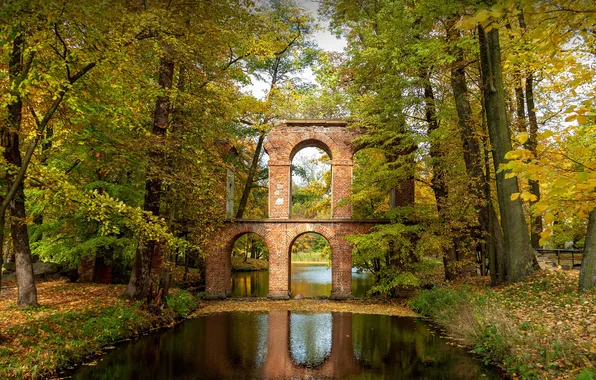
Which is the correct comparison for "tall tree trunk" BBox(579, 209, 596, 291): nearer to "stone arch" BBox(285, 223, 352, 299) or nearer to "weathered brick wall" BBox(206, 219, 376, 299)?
"weathered brick wall" BBox(206, 219, 376, 299)

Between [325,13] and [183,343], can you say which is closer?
[183,343]

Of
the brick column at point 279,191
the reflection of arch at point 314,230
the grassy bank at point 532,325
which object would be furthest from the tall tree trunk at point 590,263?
the brick column at point 279,191

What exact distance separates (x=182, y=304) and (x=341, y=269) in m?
7.24

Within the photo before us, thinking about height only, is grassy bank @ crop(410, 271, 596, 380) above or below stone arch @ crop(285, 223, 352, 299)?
below

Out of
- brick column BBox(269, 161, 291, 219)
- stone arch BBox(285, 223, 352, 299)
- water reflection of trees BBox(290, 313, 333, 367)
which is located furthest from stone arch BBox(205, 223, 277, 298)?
water reflection of trees BBox(290, 313, 333, 367)

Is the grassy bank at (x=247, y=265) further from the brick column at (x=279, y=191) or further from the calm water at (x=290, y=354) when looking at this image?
the calm water at (x=290, y=354)

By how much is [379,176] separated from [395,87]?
127 inches

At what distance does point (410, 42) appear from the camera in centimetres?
1327

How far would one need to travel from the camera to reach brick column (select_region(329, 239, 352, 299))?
57.9 ft

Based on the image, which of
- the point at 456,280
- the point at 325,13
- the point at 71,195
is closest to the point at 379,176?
the point at 456,280

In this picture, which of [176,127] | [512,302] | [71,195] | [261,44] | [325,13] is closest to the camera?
[71,195]

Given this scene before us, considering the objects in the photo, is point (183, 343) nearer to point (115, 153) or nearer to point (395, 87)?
point (115, 153)

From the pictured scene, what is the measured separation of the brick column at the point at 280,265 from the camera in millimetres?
18000

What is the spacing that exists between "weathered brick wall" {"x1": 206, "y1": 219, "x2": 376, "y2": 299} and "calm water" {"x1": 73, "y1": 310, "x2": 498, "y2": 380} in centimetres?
544
